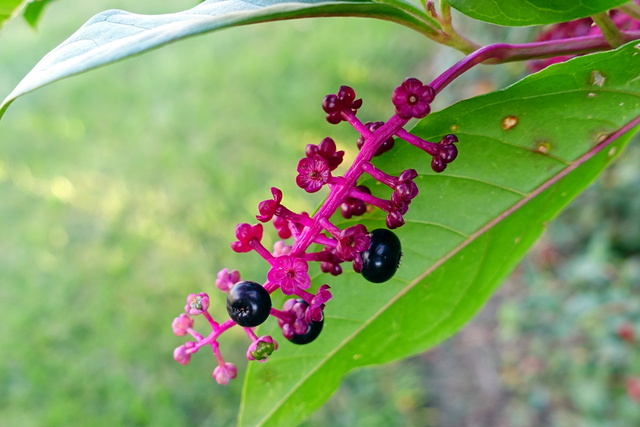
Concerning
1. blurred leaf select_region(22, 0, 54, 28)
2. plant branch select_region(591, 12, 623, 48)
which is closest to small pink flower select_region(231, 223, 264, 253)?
plant branch select_region(591, 12, 623, 48)

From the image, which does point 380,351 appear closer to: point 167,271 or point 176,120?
point 167,271

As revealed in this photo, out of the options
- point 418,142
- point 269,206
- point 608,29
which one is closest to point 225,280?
point 269,206

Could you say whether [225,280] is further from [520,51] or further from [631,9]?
[631,9]

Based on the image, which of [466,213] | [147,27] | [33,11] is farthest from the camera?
[33,11]

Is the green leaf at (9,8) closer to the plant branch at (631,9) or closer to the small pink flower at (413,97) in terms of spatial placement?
the small pink flower at (413,97)

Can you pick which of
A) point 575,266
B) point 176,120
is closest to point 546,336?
point 575,266

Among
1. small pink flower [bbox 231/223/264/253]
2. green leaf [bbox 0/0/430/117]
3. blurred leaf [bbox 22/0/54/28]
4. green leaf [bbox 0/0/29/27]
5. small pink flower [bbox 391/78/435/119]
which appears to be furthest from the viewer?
blurred leaf [bbox 22/0/54/28]

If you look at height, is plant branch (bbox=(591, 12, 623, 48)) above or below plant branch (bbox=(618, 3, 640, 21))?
below

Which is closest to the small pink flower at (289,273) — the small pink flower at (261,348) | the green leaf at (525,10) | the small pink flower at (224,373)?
the small pink flower at (261,348)

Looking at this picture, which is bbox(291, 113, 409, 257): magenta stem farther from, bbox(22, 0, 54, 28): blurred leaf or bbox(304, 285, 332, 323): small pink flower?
bbox(22, 0, 54, 28): blurred leaf
